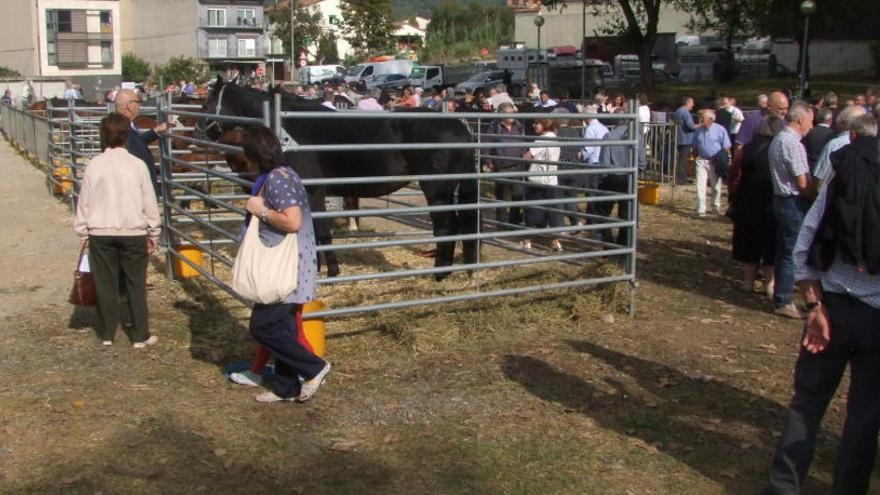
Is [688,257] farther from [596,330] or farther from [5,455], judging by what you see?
[5,455]

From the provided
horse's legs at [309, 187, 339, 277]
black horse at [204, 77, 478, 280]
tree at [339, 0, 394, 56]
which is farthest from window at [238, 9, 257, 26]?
horse's legs at [309, 187, 339, 277]

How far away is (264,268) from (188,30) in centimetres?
7774

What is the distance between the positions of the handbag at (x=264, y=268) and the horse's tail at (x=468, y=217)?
3547mm

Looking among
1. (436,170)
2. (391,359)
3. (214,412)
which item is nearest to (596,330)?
(391,359)

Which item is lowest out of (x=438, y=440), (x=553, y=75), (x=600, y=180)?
(x=438, y=440)

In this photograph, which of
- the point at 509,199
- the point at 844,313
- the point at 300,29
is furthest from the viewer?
the point at 300,29

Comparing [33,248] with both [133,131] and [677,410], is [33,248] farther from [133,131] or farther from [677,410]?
[677,410]

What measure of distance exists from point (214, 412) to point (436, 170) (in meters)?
3.97

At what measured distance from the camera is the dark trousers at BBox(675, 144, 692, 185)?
16.6 m

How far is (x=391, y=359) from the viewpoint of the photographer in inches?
251

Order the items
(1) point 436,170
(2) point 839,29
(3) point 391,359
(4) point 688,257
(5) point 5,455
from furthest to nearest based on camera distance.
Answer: (2) point 839,29 → (4) point 688,257 → (1) point 436,170 → (3) point 391,359 → (5) point 5,455

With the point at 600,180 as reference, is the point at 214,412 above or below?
below

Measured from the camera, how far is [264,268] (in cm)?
511

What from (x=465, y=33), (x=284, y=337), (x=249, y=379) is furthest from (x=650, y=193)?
(x=465, y=33)
